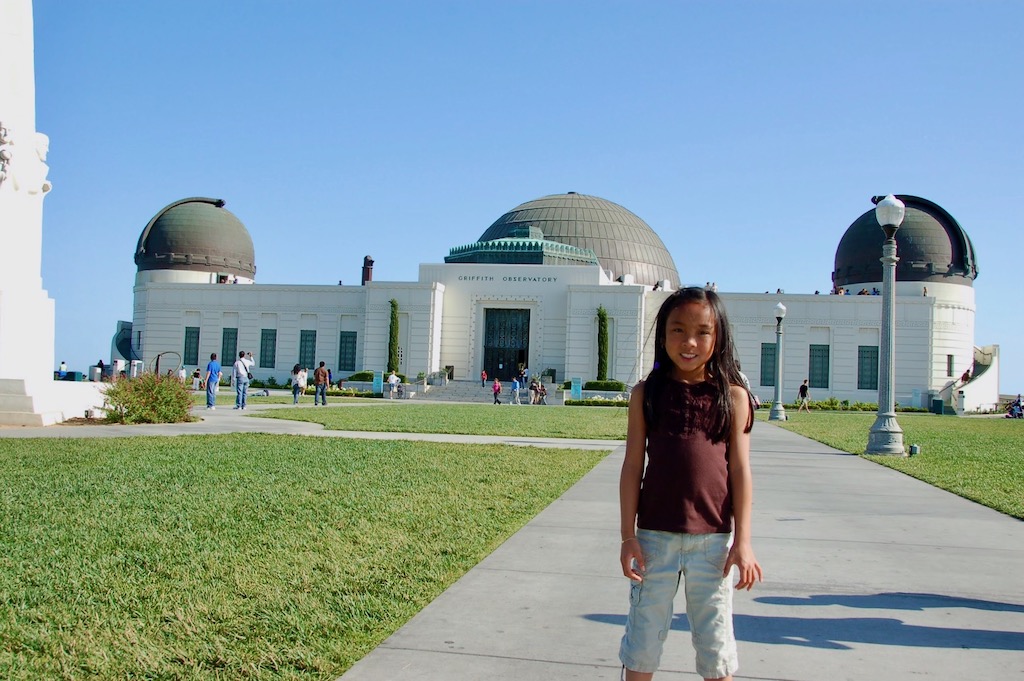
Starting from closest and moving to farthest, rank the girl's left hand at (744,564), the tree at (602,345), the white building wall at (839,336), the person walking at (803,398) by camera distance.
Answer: the girl's left hand at (744,564) < the person walking at (803,398) < the tree at (602,345) < the white building wall at (839,336)

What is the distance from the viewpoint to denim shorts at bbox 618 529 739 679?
2959 millimetres

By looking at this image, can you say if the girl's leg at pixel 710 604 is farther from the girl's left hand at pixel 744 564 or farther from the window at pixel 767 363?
the window at pixel 767 363

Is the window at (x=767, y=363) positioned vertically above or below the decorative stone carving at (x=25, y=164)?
below

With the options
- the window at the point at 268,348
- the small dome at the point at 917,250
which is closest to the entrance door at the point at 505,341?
the window at the point at 268,348

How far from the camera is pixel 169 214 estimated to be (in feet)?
189

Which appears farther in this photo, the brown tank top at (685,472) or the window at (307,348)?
the window at (307,348)

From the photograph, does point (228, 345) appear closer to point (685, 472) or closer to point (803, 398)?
point (803, 398)

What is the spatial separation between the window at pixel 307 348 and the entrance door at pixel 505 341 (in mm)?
9802

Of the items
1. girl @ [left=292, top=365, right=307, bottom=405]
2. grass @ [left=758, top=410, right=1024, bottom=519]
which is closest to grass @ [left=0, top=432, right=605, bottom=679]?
grass @ [left=758, top=410, right=1024, bottom=519]

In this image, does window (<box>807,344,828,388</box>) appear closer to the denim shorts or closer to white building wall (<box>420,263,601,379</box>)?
white building wall (<box>420,263,601,379</box>)

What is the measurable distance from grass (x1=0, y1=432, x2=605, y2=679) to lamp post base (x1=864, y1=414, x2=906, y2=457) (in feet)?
22.4

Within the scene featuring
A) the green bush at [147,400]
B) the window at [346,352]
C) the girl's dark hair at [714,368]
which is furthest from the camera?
the window at [346,352]

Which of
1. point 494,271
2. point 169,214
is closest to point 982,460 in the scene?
point 494,271

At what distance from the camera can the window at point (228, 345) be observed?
165 ft
